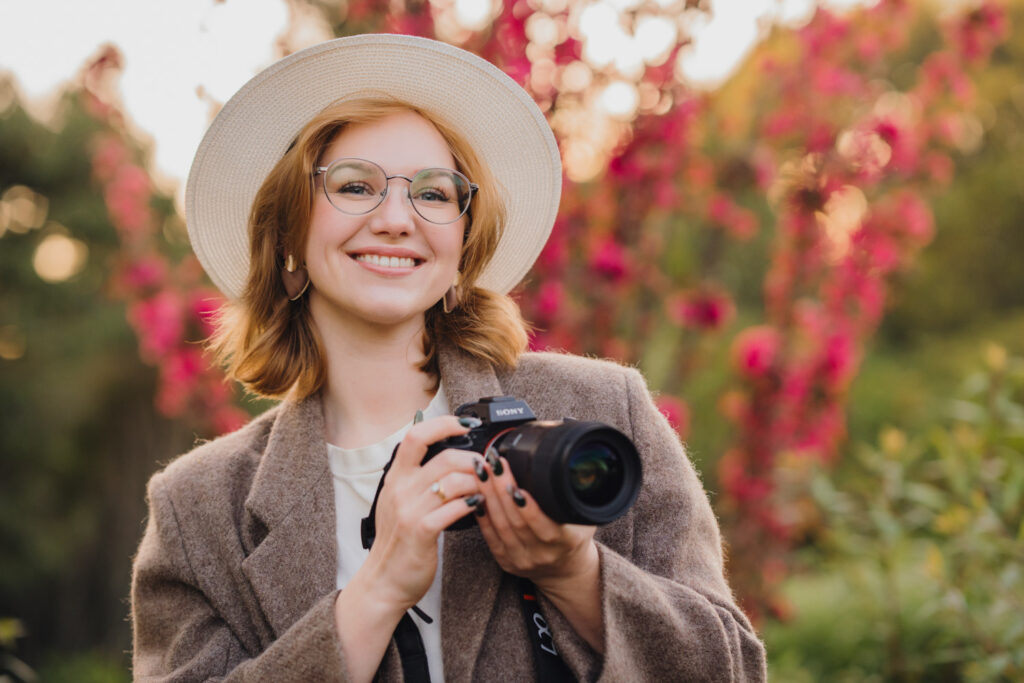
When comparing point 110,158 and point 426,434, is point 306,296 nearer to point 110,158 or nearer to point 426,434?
point 426,434

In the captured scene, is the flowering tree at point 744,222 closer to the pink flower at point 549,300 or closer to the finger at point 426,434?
the pink flower at point 549,300

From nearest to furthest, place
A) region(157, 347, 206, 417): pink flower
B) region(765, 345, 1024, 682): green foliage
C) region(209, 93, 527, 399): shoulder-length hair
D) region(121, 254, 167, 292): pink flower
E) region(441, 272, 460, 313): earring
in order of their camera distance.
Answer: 1. region(209, 93, 527, 399): shoulder-length hair
2. region(441, 272, 460, 313): earring
3. region(765, 345, 1024, 682): green foliage
4. region(157, 347, 206, 417): pink flower
5. region(121, 254, 167, 292): pink flower

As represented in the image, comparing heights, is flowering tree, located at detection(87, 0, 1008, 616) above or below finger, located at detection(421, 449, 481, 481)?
above

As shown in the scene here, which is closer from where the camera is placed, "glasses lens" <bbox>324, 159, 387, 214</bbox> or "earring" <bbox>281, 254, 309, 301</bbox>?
"glasses lens" <bbox>324, 159, 387, 214</bbox>

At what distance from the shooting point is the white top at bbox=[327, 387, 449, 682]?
1522 millimetres

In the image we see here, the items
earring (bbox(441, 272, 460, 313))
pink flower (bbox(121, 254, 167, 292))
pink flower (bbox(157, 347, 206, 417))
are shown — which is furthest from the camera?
pink flower (bbox(121, 254, 167, 292))

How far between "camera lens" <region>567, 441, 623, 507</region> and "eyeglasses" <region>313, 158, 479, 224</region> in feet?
1.88

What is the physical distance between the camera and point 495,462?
3.97ft

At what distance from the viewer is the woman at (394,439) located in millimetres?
1337

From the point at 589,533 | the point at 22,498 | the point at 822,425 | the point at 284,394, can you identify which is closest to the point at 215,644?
the point at 284,394

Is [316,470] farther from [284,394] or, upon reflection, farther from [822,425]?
[822,425]

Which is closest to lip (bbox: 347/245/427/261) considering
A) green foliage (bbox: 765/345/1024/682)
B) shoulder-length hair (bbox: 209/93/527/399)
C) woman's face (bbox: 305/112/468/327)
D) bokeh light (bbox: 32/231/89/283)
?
woman's face (bbox: 305/112/468/327)

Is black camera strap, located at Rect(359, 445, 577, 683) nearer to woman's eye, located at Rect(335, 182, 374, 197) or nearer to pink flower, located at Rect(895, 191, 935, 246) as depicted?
woman's eye, located at Rect(335, 182, 374, 197)

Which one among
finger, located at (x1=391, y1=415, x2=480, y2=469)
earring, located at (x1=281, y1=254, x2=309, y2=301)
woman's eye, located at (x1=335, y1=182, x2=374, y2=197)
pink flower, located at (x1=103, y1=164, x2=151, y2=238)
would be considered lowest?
finger, located at (x1=391, y1=415, x2=480, y2=469)
